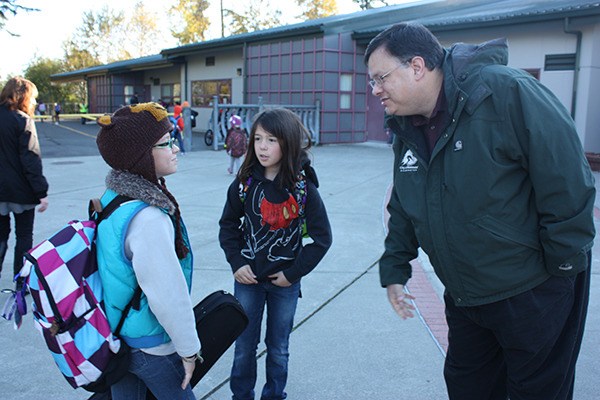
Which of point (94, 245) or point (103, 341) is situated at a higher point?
point (94, 245)

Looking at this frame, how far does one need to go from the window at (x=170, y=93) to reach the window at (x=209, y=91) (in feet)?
7.60

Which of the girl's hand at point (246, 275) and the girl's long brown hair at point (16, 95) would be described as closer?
the girl's hand at point (246, 275)

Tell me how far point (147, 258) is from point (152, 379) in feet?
1.65

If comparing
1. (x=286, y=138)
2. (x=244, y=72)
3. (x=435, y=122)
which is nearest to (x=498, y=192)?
(x=435, y=122)

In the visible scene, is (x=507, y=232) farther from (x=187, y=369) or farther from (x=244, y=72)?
(x=244, y=72)

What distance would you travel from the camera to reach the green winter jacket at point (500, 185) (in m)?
1.77

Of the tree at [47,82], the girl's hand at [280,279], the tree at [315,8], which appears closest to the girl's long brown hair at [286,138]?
the girl's hand at [280,279]

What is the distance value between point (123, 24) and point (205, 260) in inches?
2084

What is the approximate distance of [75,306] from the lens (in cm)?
171

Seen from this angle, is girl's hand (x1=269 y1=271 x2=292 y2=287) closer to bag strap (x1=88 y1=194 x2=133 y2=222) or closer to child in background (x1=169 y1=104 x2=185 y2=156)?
bag strap (x1=88 y1=194 x2=133 y2=222)

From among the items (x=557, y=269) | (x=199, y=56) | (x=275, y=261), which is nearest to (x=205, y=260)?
(x=275, y=261)

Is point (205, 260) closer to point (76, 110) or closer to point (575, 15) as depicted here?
point (575, 15)

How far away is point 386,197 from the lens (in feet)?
29.7

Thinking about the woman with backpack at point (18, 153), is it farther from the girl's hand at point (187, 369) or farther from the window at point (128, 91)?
the window at point (128, 91)
